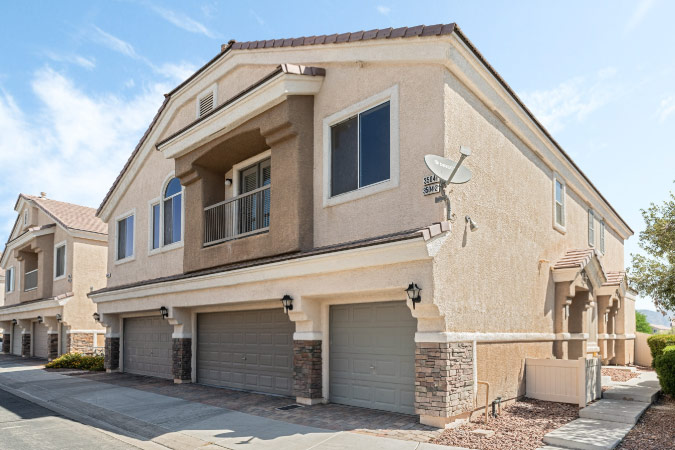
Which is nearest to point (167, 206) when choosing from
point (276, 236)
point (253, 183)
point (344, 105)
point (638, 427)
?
point (253, 183)

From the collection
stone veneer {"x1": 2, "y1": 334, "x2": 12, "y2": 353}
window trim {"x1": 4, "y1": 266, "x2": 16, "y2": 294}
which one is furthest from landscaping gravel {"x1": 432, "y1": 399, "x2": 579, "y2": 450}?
stone veneer {"x1": 2, "y1": 334, "x2": 12, "y2": 353}

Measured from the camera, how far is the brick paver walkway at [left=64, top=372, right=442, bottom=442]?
866 centimetres

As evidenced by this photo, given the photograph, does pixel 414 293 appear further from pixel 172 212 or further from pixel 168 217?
pixel 168 217

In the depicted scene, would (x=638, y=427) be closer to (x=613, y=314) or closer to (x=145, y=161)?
(x=613, y=314)

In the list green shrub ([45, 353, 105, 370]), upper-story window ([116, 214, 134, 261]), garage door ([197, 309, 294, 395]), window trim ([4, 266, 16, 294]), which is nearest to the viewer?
garage door ([197, 309, 294, 395])

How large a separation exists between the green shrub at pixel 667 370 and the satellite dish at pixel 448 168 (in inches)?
255

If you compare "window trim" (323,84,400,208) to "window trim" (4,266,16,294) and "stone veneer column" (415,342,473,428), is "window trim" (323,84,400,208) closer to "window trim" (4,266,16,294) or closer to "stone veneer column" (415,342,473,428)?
"stone veneer column" (415,342,473,428)

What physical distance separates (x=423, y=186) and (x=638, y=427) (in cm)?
562

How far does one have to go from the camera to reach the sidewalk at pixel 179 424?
27.1ft

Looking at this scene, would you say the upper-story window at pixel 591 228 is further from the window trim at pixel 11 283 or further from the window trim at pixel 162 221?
the window trim at pixel 11 283

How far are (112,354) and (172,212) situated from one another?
660 centimetres

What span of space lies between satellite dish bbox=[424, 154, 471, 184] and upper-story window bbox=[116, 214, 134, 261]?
13.9m

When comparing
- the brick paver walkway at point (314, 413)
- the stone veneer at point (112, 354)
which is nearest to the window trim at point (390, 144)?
the brick paver walkway at point (314, 413)

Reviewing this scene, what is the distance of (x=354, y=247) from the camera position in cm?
947
